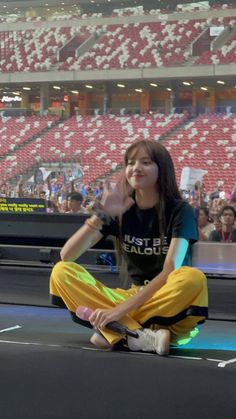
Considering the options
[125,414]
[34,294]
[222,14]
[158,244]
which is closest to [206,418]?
[125,414]

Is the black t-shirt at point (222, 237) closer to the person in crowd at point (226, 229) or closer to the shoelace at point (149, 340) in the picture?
the person in crowd at point (226, 229)

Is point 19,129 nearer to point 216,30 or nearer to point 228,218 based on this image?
point 216,30

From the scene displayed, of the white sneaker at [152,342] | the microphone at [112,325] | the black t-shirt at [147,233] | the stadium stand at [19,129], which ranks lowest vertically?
the white sneaker at [152,342]

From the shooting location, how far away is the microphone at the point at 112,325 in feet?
7.32

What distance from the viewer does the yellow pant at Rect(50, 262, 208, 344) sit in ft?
7.18

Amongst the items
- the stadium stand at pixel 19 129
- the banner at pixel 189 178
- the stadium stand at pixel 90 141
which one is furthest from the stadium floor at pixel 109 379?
the stadium stand at pixel 19 129

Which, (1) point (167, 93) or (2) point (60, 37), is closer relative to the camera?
(1) point (167, 93)

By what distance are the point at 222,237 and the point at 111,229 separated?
121 inches

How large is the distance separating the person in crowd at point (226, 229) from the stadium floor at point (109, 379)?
265 centimetres

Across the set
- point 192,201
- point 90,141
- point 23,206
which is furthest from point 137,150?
point 90,141

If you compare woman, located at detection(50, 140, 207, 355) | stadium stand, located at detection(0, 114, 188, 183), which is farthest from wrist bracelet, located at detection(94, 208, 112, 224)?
stadium stand, located at detection(0, 114, 188, 183)

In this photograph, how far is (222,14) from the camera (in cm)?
771

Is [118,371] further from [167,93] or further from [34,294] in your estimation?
[167,93]

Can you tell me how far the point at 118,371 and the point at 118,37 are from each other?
23.8ft
